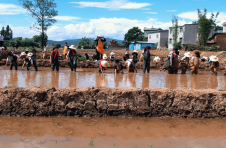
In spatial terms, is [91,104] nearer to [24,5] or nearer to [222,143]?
[222,143]

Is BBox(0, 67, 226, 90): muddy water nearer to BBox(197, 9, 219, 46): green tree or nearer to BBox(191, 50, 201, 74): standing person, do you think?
BBox(191, 50, 201, 74): standing person

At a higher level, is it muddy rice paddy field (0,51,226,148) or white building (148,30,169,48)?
white building (148,30,169,48)

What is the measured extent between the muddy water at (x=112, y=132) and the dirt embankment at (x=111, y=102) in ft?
0.68

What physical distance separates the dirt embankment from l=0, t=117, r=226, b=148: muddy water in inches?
8.1

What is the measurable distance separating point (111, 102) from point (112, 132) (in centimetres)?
97

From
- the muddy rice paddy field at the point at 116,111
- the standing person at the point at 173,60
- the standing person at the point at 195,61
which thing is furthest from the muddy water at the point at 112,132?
the standing person at the point at 195,61

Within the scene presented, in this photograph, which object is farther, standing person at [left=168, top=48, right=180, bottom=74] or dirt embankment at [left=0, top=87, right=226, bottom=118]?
standing person at [left=168, top=48, right=180, bottom=74]

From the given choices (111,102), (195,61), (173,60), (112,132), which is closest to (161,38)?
(195,61)

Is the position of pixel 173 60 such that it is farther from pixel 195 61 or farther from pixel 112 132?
pixel 112 132

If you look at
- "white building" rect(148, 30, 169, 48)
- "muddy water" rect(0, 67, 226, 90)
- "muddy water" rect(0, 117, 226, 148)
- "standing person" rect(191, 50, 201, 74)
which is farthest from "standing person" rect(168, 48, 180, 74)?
"white building" rect(148, 30, 169, 48)

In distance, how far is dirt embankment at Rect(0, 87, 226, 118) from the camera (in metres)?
5.20

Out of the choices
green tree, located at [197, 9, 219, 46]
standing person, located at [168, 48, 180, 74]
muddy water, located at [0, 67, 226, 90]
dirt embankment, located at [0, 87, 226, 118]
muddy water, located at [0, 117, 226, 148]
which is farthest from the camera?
green tree, located at [197, 9, 219, 46]

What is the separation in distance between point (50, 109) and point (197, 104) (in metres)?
3.34

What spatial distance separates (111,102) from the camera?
5273 millimetres
